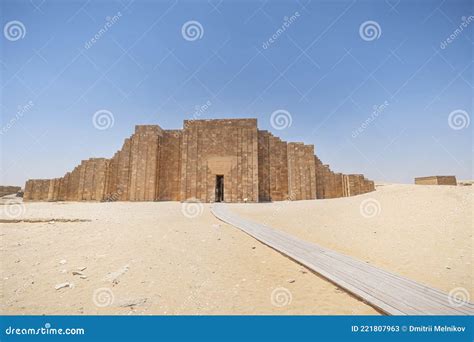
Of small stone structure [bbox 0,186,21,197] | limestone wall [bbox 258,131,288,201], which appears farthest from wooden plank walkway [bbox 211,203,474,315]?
small stone structure [bbox 0,186,21,197]

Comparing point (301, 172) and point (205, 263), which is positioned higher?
point (301, 172)

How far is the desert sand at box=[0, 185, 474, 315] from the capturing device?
3.45 m

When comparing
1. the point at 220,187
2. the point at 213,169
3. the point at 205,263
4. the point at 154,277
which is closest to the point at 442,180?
the point at 220,187

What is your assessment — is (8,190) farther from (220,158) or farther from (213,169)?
(220,158)

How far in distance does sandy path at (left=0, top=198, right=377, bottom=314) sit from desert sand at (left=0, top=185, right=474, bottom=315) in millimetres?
17

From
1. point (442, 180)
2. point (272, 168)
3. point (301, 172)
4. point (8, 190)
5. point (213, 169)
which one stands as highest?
point (272, 168)

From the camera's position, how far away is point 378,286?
3834 mm

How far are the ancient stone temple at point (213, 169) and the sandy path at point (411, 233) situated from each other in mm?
13856

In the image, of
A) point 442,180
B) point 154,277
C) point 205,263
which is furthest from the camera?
point 442,180

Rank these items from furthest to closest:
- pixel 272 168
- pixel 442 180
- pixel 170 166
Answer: pixel 170 166 → pixel 272 168 → pixel 442 180

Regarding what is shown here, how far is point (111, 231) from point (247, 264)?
4902 millimetres

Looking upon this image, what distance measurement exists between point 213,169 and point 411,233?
19629mm

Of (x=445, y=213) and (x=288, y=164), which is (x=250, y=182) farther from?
(x=445, y=213)

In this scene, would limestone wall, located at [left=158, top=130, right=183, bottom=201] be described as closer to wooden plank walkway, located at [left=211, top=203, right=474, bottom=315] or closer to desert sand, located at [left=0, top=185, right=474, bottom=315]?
desert sand, located at [left=0, top=185, right=474, bottom=315]
